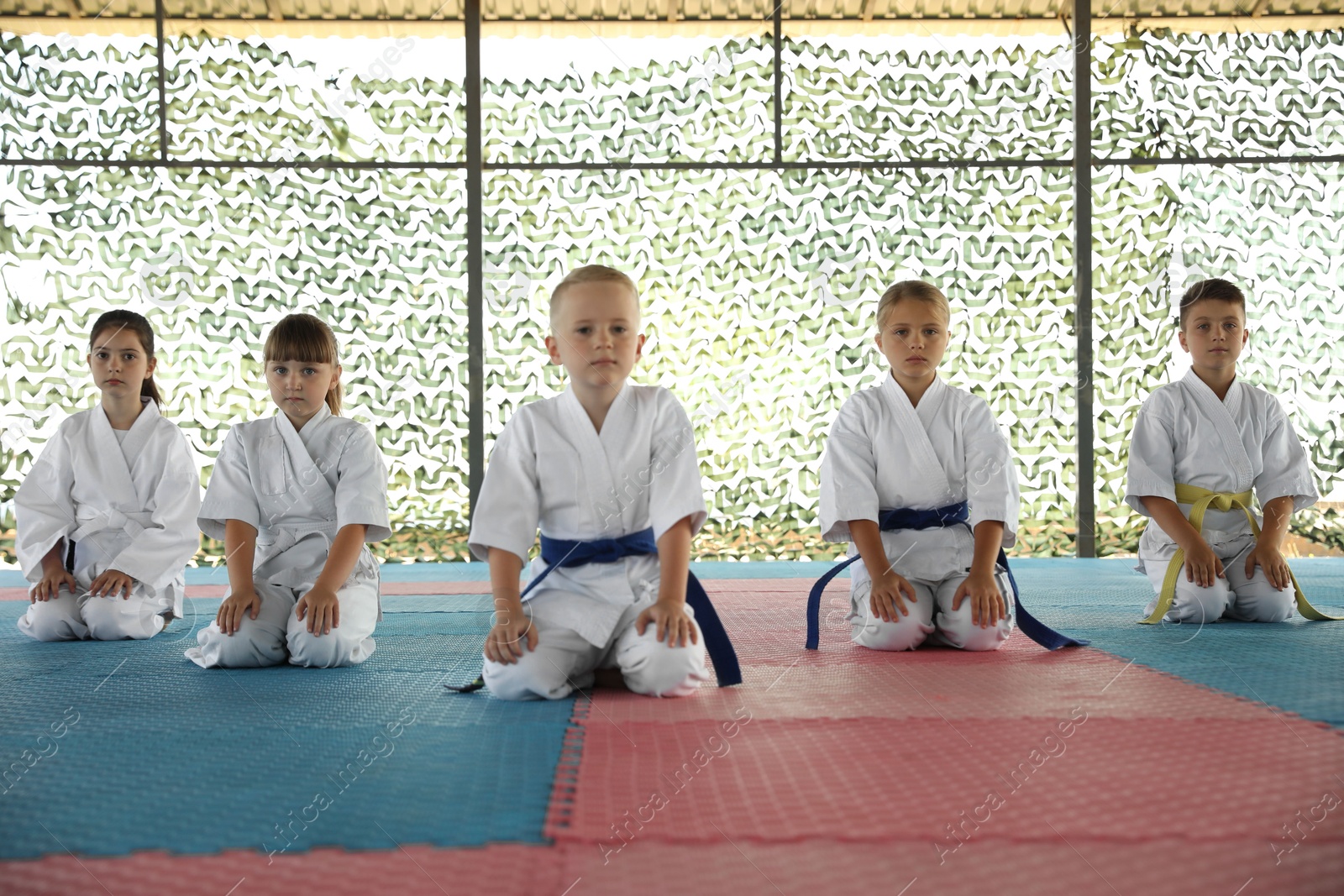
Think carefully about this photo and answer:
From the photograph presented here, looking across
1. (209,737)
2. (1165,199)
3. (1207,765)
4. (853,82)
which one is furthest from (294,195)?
(1207,765)

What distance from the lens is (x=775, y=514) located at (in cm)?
625

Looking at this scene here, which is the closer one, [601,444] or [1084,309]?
[601,444]

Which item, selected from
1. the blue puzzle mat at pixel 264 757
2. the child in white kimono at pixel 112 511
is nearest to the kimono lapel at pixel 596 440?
the blue puzzle mat at pixel 264 757

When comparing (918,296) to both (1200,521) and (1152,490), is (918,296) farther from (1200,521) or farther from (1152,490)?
(1200,521)

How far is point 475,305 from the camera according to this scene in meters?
6.12

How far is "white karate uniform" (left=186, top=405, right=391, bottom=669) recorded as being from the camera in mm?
2824

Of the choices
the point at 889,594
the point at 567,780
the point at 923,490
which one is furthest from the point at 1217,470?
A: the point at 567,780

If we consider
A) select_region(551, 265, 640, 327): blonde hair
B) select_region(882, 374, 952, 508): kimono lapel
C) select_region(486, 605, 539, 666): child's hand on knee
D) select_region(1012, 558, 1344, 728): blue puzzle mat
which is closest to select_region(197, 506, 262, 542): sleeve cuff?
select_region(486, 605, 539, 666): child's hand on knee

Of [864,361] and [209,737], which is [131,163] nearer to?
[864,361]

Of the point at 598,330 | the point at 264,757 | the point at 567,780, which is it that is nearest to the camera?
the point at 567,780

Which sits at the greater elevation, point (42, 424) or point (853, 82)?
point (853, 82)

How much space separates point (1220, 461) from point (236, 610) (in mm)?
3170

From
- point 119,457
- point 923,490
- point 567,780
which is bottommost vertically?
point 567,780

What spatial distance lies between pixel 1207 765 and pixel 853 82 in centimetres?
542
